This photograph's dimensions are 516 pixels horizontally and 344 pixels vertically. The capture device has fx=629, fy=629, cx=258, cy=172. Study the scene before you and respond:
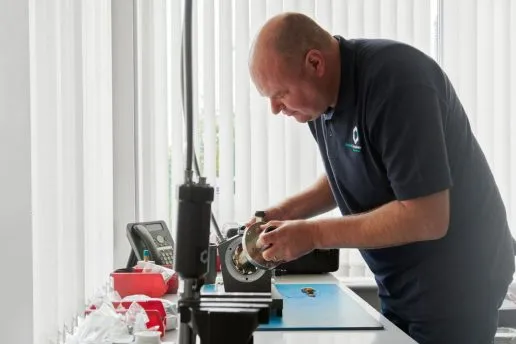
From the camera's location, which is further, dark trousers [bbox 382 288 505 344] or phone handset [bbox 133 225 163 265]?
phone handset [bbox 133 225 163 265]

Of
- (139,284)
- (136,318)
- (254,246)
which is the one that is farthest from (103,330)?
(139,284)

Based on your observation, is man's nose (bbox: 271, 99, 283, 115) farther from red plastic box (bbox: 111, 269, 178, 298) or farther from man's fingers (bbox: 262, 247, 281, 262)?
red plastic box (bbox: 111, 269, 178, 298)

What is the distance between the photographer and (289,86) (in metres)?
1.68

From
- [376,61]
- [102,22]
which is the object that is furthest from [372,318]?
[102,22]

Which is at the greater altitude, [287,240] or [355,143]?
[355,143]

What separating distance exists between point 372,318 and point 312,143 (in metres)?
1.35

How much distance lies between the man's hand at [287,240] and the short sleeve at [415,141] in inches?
9.2

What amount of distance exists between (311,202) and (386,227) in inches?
24.4

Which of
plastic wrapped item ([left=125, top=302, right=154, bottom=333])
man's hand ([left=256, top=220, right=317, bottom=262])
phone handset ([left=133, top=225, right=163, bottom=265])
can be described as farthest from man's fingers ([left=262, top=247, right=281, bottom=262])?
phone handset ([left=133, top=225, right=163, bottom=265])

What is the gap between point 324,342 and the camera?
140 cm

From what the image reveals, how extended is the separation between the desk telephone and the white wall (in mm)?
855

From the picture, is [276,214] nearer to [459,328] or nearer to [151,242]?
[151,242]

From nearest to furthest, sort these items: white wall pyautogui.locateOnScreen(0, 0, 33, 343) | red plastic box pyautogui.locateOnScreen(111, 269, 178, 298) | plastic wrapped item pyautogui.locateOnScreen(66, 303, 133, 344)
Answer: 1. white wall pyautogui.locateOnScreen(0, 0, 33, 343)
2. plastic wrapped item pyautogui.locateOnScreen(66, 303, 133, 344)
3. red plastic box pyautogui.locateOnScreen(111, 269, 178, 298)

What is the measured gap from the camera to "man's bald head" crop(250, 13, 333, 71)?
163cm
